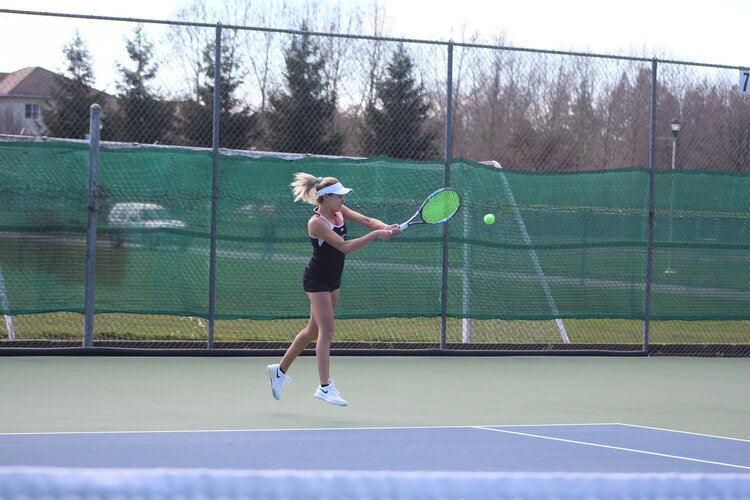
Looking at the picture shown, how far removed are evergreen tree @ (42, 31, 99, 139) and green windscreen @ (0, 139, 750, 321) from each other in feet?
3.48

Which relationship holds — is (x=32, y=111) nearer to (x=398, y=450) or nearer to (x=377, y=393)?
(x=377, y=393)

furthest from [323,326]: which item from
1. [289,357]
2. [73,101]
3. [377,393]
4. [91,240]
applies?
[73,101]

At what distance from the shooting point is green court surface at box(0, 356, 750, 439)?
7238 mm

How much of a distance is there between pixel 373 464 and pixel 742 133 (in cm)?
911

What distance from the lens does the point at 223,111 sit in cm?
1248

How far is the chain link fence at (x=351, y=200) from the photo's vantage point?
10562 mm

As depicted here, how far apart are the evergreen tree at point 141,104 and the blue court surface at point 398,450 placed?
570 cm

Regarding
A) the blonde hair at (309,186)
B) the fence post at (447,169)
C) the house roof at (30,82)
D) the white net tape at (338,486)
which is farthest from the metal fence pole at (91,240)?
the white net tape at (338,486)

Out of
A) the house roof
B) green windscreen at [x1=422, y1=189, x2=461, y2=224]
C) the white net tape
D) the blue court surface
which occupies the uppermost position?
the house roof

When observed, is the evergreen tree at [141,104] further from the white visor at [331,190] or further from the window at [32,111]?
the white visor at [331,190]

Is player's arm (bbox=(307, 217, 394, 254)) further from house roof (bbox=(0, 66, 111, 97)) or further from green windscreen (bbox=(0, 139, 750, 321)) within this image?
house roof (bbox=(0, 66, 111, 97))

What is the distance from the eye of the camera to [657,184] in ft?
39.4

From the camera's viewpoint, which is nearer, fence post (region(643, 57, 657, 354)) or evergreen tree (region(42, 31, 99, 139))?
evergreen tree (region(42, 31, 99, 139))

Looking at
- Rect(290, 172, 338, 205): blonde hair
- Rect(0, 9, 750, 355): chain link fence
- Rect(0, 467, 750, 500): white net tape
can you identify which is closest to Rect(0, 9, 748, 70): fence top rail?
Rect(0, 9, 750, 355): chain link fence
